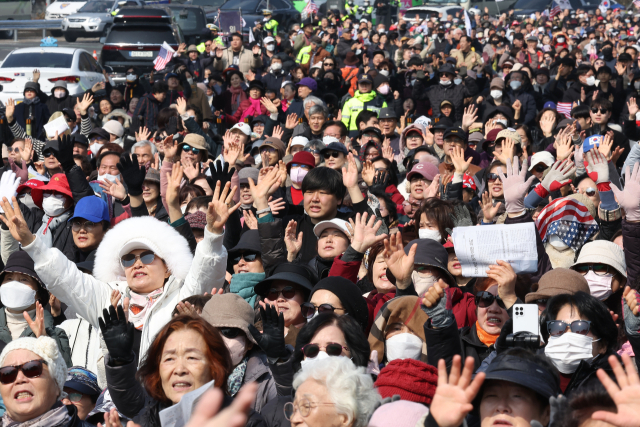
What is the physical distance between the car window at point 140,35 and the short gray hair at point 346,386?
1661 centimetres

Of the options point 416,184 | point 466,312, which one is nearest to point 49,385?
point 466,312

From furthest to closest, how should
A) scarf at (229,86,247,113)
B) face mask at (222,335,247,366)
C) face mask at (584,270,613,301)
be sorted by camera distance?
scarf at (229,86,247,113), face mask at (584,270,613,301), face mask at (222,335,247,366)

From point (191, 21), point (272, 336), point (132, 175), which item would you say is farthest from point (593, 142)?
point (191, 21)

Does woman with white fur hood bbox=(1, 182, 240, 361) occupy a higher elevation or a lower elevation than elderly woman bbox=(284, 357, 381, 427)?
higher

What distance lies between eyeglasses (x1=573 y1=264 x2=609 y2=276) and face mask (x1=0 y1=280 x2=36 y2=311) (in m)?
3.68

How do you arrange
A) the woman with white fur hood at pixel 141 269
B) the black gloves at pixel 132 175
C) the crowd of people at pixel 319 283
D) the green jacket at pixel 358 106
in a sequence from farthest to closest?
the green jacket at pixel 358 106
the black gloves at pixel 132 175
the woman with white fur hood at pixel 141 269
the crowd of people at pixel 319 283

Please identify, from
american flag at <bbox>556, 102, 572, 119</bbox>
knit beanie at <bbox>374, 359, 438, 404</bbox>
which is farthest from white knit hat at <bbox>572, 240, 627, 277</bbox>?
american flag at <bbox>556, 102, 572, 119</bbox>

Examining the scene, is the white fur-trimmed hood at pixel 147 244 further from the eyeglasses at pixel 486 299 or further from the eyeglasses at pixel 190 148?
the eyeglasses at pixel 190 148

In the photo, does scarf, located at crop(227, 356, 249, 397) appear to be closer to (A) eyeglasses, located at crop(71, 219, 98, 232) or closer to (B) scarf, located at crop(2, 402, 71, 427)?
(B) scarf, located at crop(2, 402, 71, 427)

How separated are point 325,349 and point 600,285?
2.20 metres

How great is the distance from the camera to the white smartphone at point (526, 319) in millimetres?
4133

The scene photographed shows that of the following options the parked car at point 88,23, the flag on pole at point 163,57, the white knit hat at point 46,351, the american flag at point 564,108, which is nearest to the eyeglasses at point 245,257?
the white knit hat at point 46,351

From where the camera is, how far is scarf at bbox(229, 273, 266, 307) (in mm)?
5766

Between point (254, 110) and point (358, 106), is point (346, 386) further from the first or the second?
point (254, 110)
